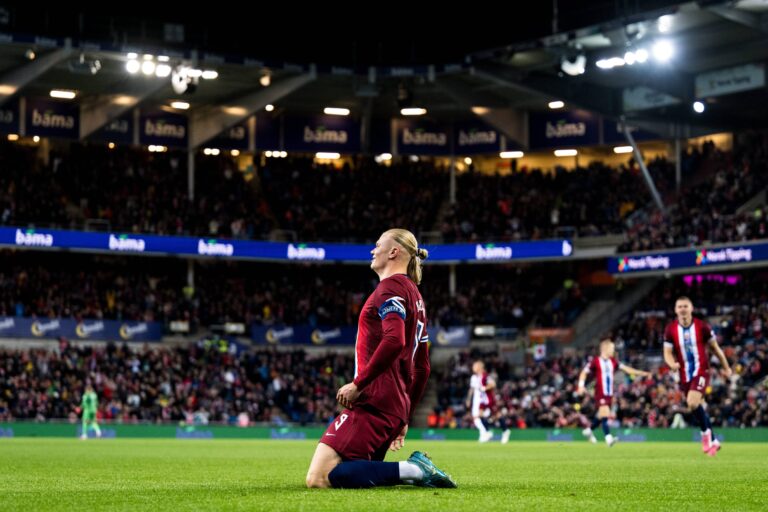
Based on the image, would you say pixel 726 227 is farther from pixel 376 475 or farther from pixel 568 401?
pixel 376 475

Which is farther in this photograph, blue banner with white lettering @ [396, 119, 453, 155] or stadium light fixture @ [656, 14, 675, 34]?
blue banner with white lettering @ [396, 119, 453, 155]

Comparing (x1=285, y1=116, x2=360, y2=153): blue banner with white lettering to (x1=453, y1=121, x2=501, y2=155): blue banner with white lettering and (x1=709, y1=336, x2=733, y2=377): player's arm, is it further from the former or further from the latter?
(x1=709, y1=336, x2=733, y2=377): player's arm

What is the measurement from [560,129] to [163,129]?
21300 millimetres

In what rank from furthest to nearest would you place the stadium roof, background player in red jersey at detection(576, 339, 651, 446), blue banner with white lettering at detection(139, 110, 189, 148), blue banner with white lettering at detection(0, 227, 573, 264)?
blue banner with white lettering at detection(139, 110, 189, 148) → blue banner with white lettering at detection(0, 227, 573, 264) → the stadium roof → background player in red jersey at detection(576, 339, 651, 446)

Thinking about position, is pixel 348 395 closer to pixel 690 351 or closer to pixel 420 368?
pixel 420 368

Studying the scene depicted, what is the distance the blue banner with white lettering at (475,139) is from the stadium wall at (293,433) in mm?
20057

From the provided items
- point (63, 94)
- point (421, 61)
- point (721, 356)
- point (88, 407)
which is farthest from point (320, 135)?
point (721, 356)

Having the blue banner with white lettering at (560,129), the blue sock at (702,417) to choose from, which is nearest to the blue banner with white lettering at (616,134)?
the blue banner with white lettering at (560,129)

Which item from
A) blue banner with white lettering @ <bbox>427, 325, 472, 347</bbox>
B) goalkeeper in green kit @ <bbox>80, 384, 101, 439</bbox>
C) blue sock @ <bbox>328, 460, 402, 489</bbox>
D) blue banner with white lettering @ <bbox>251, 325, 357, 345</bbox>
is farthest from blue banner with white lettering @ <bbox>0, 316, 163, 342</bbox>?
blue sock @ <bbox>328, 460, 402, 489</bbox>

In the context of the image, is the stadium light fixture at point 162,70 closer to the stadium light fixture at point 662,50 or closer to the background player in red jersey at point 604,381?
the stadium light fixture at point 662,50

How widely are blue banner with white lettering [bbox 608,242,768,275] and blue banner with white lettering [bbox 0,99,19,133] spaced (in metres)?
30.0

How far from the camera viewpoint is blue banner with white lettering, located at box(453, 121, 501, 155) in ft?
212

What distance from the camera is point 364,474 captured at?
923 centimetres

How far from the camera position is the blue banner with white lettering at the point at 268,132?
210ft
